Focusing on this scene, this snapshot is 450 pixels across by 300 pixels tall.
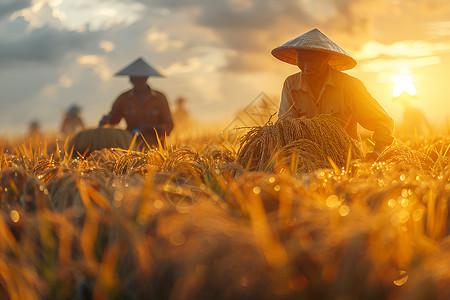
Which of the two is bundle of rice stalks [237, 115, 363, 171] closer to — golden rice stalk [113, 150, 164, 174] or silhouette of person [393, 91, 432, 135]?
golden rice stalk [113, 150, 164, 174]

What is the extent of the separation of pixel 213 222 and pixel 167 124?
7.48 metres

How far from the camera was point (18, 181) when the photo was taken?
285 cm

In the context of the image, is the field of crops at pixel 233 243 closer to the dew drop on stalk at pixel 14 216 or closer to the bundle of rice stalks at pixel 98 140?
the dew drop on stalk at pixel 14 216

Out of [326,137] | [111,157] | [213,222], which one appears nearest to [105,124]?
[111,157]

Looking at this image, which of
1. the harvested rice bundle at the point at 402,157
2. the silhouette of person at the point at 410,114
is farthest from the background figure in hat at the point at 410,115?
the harvested rice bundle at the point at 402,157

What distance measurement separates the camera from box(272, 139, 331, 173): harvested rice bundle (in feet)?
11.3

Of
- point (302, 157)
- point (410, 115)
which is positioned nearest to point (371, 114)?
point (302, 157)

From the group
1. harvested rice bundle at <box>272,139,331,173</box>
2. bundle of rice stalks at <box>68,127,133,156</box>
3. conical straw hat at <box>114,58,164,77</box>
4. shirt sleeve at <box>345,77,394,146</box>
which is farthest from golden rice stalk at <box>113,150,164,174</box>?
conical straw hat at <box>114,58,164,77</box>

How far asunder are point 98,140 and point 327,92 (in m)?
3.91

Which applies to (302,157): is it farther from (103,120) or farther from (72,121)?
(72,121)

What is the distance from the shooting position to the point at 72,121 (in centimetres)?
1758

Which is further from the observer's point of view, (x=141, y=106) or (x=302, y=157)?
(x=141, y=106)

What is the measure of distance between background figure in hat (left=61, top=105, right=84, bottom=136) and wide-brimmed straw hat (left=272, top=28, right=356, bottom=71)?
13.2 meters

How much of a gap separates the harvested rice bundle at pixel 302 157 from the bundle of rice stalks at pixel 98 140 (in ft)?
13.8
